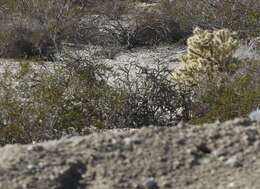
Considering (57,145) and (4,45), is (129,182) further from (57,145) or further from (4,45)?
(4,45)

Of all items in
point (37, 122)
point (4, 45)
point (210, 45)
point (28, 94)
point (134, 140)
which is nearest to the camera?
point (134, 140)

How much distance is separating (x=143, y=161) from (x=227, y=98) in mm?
4537

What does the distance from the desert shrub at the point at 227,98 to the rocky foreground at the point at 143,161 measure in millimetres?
3634

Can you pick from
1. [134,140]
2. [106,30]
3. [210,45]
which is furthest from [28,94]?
[106,30]

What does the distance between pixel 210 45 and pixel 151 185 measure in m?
7.62

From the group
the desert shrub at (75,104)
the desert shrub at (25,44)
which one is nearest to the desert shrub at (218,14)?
the desert shrub at (25,44)

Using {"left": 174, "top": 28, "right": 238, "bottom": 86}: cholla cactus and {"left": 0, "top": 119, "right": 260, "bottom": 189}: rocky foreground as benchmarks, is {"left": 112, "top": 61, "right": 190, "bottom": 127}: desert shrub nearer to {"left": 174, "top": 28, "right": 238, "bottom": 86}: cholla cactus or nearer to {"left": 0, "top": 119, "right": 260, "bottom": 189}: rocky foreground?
{"left": 174, "top": 28, "right": 238, "bottom": 86}: cholla cactus

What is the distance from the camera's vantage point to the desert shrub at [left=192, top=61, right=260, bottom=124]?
881 cm

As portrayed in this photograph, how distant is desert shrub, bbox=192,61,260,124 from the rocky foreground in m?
3.63

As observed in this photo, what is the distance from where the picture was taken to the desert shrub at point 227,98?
8.81m

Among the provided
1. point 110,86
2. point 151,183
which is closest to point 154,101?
point 110,86

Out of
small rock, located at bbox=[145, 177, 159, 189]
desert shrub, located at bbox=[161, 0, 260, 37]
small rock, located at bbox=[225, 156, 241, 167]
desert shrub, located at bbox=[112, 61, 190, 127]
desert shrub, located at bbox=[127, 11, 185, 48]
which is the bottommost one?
desert shrub, located at bbox=[127, 11, 185, 48]

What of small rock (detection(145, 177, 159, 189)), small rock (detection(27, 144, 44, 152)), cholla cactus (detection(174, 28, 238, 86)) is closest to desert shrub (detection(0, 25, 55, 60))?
cholla cactus (detection(174, 28, 238, 86))

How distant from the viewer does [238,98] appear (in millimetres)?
8984
